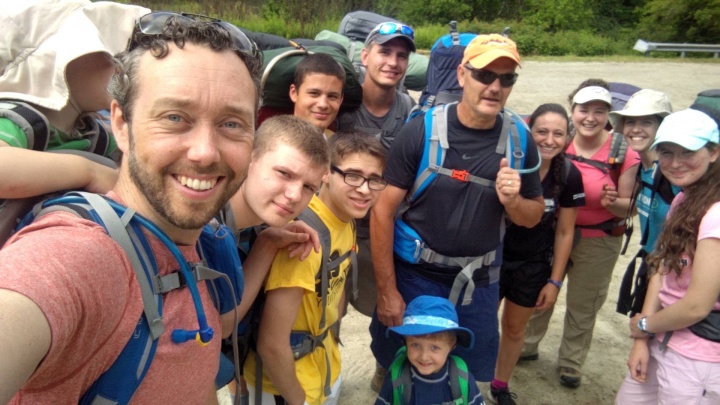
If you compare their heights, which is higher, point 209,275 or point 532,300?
point 209,275

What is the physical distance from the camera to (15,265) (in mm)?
891

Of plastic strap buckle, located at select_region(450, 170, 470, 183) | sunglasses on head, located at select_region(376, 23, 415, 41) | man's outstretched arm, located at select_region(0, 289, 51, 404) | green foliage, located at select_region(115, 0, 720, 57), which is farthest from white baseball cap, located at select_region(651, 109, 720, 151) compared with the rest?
green foliage, located at select_region(115, 0, 720, 57)

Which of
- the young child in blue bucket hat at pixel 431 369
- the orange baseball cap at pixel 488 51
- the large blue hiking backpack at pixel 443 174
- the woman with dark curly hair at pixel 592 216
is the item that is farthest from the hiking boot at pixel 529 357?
the orange baseball cap at pixel 488 51

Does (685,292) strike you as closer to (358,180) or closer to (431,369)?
(431,369)

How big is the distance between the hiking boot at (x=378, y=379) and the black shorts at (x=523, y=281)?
39.4 inches

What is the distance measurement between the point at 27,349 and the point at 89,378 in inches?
8.1

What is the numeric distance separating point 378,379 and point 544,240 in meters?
1.51

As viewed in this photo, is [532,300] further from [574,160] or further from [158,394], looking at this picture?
[158,394]

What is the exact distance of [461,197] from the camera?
279 centimetres

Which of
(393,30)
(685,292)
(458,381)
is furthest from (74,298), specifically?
(393,30)

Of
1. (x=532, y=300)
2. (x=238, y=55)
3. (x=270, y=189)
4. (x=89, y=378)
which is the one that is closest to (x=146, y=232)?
(x=89, y=378)

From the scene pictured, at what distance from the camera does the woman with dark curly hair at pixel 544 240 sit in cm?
334

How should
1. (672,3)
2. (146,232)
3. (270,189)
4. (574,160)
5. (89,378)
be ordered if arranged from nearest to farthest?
(89,378), (146,232), (270,189), (574,160), (672,3)

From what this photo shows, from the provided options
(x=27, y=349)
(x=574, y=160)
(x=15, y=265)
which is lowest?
(x=574, y=160)
